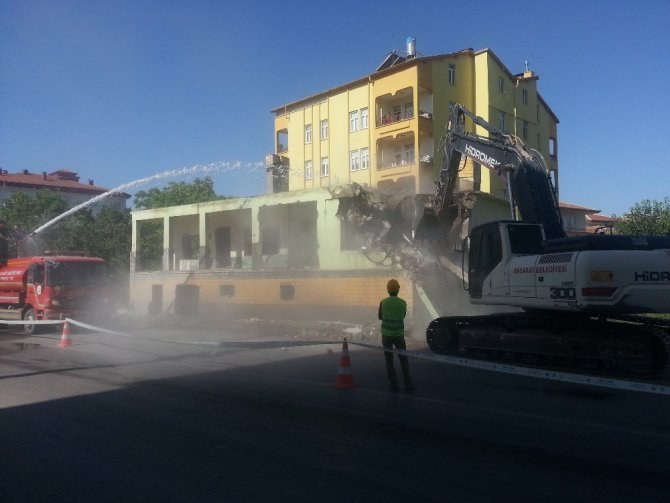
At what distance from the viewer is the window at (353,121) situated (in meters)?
38.5

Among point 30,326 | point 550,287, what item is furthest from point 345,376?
point 30,326

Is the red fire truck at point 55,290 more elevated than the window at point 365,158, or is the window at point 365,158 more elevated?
the window at point 365,158

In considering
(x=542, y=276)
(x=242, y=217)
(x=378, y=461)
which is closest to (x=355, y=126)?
(x=242, y=217)

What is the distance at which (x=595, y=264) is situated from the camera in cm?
945

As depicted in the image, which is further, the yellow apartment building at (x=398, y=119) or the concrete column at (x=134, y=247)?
the yellow apartment building at (x=398, y=119)

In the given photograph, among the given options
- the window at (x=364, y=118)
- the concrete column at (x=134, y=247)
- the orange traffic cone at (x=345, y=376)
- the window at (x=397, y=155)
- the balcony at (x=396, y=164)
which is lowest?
the orange traffic cone at (x=345, y=376)

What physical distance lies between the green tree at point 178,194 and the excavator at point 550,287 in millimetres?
42551

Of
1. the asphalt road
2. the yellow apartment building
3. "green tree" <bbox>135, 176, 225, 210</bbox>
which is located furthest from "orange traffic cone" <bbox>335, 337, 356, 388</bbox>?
"green tree" <bbox>135, 176, 225, 210</bbox>

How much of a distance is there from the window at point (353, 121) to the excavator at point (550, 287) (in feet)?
82.2

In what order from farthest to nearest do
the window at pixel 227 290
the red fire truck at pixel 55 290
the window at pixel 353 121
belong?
1. the window at pixel 353 121
2. the window at pixel 227 290
3. the red fire truck at pixel 55 290

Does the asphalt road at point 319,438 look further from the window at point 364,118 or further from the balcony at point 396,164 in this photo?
the window at point 364,118

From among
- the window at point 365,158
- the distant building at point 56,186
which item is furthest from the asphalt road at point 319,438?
the distant building at point 56,186

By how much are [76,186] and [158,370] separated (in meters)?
71.5

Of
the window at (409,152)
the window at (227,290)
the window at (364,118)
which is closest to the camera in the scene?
the window at (227,290)
